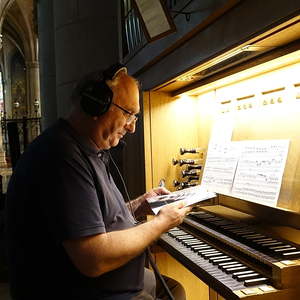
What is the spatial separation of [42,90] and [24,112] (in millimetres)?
17525

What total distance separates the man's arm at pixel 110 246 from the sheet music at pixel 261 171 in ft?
1.65

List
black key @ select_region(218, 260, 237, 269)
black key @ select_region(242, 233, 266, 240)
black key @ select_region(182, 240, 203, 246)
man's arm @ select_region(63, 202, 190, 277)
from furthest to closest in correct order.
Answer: black key @ select_region(182, 240, 203, 246)
black key @ select_region(242, 233, 266, 240)
black key @ select_region(218, 260, 237, 269)
man's arm @ select_region(63, 202, 190, 277)

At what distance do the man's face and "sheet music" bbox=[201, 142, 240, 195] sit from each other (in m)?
0.76

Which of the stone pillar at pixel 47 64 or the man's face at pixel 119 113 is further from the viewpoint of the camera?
the stone pillar at pixel 47 64

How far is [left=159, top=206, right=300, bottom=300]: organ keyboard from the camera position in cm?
139

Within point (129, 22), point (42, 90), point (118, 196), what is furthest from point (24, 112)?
point (118, 196)

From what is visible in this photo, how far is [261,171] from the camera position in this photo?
195 cm

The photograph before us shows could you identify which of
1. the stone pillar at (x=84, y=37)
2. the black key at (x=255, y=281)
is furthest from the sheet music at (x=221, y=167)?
the stone pillar at (x=84, y=37)

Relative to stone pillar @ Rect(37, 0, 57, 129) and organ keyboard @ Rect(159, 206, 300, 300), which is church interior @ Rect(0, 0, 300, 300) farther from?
stone pillar @ Rect(37, 0, 57, 129)

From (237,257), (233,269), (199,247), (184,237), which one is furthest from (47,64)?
(233,269)

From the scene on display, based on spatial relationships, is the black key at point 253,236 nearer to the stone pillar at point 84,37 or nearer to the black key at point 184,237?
the black key at point 184,237

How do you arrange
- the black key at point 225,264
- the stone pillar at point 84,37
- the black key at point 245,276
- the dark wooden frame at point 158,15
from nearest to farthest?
the black key at point 245,276
the black key at point 225,264
the dark wooden frame at point 158,15
the stone pillar at point 84,37

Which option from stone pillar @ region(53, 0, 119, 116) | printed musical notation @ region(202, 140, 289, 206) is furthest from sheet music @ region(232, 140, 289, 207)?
stone pillar @ region(53, 0, 119, 116)

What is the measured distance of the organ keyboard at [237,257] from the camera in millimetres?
1394
